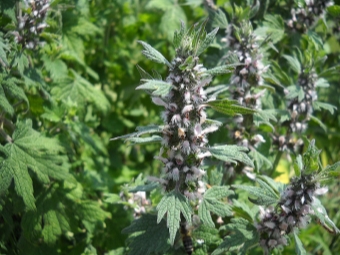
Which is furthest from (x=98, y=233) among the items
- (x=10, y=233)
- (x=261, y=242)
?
(x=261, y=242)

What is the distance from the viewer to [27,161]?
282 cm

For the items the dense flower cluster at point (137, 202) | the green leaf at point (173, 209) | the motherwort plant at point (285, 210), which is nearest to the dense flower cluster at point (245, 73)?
the motherwort plant at point (285, 210)

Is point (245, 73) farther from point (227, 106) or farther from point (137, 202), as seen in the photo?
point (137, 202)

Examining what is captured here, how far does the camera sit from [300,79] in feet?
10.6

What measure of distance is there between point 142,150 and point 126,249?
1.95 m

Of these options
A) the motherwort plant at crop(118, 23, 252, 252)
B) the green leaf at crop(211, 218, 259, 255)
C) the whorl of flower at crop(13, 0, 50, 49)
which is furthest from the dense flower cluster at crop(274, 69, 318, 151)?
the whorl of flower at crop(13, 0, 50, 49)

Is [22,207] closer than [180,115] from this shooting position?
Answer: No

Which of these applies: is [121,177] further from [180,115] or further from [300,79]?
[180,115]

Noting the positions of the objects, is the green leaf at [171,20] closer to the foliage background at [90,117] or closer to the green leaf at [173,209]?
the foliage background at [90,117]

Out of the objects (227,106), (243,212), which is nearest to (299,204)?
(243,212)

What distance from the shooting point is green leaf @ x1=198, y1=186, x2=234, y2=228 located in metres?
2.36

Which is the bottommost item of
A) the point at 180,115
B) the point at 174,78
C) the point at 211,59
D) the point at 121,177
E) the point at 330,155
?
the point at 330,155

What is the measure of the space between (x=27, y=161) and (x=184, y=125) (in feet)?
3.73

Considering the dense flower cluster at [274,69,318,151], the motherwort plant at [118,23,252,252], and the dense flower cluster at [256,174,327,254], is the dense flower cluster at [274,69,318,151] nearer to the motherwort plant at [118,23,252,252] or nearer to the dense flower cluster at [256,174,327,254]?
the dense flower cluster at [256,174,327,254]
